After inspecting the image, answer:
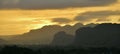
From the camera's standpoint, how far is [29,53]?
9206 cm

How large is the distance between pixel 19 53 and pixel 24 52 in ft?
8.51

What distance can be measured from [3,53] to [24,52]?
7.24 metres

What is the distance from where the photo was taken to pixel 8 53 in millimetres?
87938

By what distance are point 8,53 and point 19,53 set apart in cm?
313

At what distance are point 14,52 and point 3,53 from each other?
558cm

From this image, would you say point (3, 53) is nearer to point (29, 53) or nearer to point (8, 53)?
point (8, 53)

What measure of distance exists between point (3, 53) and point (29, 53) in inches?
294

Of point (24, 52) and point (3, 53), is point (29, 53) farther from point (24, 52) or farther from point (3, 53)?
point (3, 53)

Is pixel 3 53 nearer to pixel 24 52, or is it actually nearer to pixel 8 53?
pixel 8 53

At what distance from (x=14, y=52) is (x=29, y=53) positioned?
3.33 meters

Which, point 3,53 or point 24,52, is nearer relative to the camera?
point 3,53

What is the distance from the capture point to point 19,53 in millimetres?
90250

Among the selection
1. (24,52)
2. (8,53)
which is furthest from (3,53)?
(24,52)

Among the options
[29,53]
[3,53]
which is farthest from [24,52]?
[3,53]
